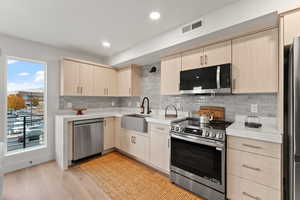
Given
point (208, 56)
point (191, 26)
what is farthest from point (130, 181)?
point (191, 26)

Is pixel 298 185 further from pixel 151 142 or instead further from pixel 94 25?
pixel 94 25

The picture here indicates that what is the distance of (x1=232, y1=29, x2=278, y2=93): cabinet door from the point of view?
174 centimetres

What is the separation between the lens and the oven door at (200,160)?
1763 millimetres

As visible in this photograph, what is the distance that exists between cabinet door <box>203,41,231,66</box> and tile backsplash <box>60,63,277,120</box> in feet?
2.08

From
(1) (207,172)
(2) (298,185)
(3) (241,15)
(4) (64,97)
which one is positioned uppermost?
(3) (241,15)

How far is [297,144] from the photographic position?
1245mm

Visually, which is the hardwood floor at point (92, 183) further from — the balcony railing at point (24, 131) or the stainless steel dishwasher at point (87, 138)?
the balcony railing at point (24, 131)

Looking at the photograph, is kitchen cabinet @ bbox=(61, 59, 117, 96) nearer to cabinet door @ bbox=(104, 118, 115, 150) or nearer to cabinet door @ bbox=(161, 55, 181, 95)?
cabinet door @ bbox=(104, 118, 115, 150)

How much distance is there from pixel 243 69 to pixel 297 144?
1095mm

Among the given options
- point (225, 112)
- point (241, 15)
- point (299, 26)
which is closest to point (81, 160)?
point (225, 112)

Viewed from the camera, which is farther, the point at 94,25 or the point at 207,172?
the point at 94,25

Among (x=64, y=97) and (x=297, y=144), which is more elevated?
(x=64, y=97)

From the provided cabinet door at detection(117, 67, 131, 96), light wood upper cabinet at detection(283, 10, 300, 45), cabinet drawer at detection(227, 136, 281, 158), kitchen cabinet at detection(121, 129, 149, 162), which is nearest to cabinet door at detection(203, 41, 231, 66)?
light wood upper cabinet at detection(283, 10, 300, 45)

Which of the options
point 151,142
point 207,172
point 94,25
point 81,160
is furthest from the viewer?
point 81,160
